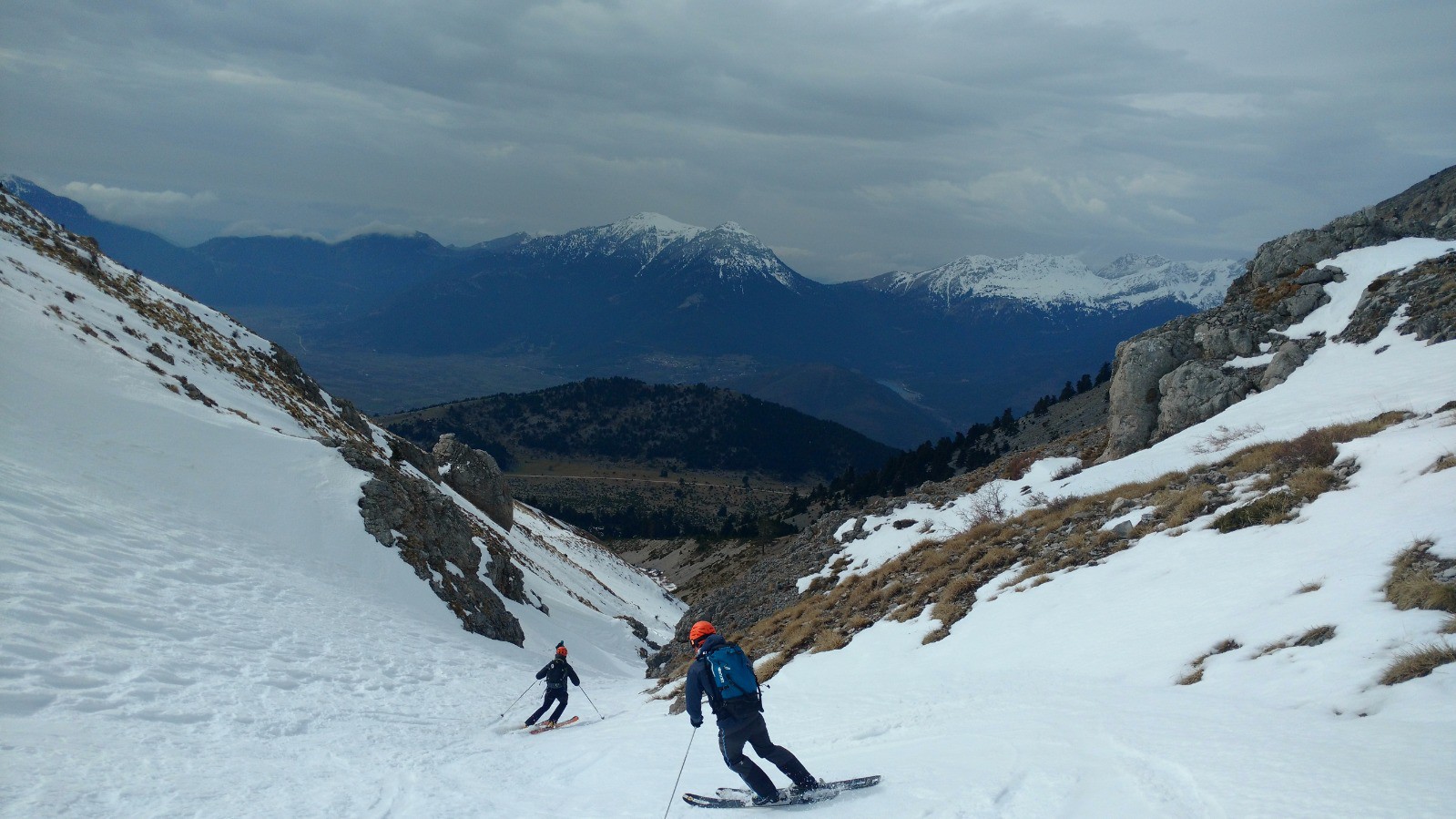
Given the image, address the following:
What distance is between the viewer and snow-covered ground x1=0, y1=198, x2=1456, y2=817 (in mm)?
7336

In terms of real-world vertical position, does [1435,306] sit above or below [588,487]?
above

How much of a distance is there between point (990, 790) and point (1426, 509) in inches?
331

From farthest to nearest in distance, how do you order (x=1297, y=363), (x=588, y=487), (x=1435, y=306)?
1. (x=588, y=487)
2. (x=1297, y=363)
3. (x=1435, y=306)

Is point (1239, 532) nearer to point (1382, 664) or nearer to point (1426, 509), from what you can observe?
point (1426, 509)

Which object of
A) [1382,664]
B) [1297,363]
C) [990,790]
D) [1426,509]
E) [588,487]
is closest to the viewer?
[990,790]

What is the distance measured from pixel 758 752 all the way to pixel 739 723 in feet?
1.24

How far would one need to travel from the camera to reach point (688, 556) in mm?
98250

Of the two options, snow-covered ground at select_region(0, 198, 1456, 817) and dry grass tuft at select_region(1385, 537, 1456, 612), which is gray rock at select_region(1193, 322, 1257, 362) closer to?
snow-covered ground at select_region(0, 198, 1456, 817)

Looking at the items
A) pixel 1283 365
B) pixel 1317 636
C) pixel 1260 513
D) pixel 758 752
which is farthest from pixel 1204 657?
pixel 1283 365

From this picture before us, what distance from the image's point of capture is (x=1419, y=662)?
7.53 meters

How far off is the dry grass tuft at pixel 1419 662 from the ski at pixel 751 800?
570 centimetres

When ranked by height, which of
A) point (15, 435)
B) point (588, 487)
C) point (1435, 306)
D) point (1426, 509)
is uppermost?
point (1435, 306)

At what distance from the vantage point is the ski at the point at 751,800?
26.6 feet

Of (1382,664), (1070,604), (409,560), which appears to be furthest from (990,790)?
(409,560)
